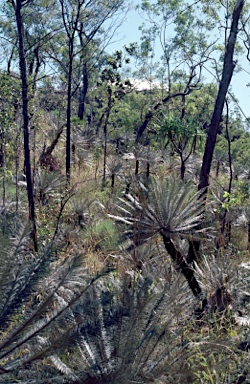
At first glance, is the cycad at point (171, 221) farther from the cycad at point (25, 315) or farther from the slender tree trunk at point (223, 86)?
the slender tree trunk at point (223, 86)

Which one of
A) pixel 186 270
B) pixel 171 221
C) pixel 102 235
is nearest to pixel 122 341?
pixel 186 270

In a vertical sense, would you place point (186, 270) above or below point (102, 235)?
above

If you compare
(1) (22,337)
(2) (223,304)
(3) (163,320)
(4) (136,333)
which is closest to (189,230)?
(2) (223,304)

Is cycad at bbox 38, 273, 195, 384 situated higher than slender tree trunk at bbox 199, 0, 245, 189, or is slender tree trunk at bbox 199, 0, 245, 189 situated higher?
slender tree trunk at bbox 199, 0, 245, 189

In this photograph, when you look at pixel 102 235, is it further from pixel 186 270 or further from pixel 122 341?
pixel 122 341

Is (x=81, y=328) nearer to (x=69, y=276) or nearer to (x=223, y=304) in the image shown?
(x=69, y=276)

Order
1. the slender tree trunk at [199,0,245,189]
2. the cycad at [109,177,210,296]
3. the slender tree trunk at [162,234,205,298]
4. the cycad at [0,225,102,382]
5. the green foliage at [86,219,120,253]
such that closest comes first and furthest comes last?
1. the cycad at [0,225,102,382]
2. the slender tree trunk at [162,234,205,298]
3. the cycad at [109,177,210,296]
4. the green foliage at [86,219,120,253]
5. the slender tree trunk at [199,0,245,189]

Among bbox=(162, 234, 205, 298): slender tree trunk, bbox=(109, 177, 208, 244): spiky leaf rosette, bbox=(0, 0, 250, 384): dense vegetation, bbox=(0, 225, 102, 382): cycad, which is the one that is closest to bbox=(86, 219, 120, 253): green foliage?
bbox=(0, 0, 250, 384): dense vegetation

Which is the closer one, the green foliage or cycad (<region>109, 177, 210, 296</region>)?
cycad (<region>109, 177, 210, 296</region>)

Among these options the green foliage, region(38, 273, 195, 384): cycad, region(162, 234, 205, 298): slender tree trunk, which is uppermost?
region(38, 273, 195, 384): cycad

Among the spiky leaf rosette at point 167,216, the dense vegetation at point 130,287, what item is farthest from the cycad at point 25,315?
the spiky leaf rosette at point 167,216

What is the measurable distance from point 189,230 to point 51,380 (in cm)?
311

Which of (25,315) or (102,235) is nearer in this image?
(25,315)

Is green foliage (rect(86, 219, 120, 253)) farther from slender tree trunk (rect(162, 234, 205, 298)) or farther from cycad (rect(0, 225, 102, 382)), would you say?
cycad (rect(0, 225, 102, 382))
